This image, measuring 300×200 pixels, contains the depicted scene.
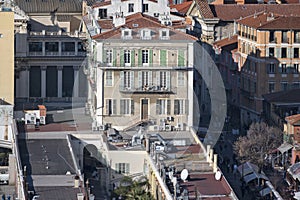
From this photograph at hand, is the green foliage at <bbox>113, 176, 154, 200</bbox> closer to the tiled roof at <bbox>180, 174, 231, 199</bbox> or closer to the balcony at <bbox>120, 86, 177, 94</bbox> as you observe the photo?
the tiled roof at <bbox>180, 174, 231, 199</bbox>

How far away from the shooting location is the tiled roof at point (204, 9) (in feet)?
207

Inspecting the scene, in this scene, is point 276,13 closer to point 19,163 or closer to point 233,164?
point 233,164

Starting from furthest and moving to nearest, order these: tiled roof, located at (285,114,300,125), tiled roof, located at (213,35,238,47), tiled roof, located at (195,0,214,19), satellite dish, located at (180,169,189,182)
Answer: tiled roof, located at (195,0,214,19) → tiled roof, located at (213,35,238,47) → tiled roof, located at (285,114,300,125) → satellite dish, located at (180,169,189,182)

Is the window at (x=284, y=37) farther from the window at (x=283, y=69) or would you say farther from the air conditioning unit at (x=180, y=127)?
the air conditioning unit at (x=180, y=127)

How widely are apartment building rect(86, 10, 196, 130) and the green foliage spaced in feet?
20.1

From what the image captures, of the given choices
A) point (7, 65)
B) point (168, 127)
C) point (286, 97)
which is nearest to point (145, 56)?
point (168, 127)

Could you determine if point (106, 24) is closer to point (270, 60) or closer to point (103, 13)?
point (103, 13)

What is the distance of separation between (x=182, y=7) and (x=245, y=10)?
4.98 metres

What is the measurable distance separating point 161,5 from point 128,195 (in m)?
17.8

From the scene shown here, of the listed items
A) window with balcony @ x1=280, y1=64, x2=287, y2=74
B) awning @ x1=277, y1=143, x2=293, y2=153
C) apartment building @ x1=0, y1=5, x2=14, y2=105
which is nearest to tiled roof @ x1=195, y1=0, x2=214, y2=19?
window with balcony @ x1=280, y1=64, x2=287, y2=74

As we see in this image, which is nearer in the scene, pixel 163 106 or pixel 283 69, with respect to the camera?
pixel 163 106

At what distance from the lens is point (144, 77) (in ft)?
166

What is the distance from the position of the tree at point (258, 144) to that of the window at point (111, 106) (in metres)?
4.23

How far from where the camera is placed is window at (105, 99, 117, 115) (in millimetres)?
50594
